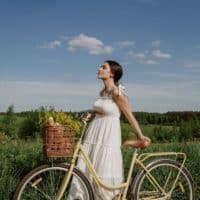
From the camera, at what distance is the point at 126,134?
2353 cm

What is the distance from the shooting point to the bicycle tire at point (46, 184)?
5.52 meters

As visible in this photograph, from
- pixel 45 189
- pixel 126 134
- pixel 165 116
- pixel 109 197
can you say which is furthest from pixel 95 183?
pixel 165 116

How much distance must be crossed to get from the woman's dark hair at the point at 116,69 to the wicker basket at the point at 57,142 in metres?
0.96

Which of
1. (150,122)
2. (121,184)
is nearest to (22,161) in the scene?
(121,184)

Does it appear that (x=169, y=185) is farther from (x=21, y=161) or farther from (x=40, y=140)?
(x=40, y=140)

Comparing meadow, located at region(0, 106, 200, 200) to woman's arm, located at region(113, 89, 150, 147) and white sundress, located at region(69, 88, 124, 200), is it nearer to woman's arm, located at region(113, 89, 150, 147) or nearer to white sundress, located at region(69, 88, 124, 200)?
white sundress, located at region(69, 88, 124, 200)

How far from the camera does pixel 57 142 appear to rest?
18.0ft

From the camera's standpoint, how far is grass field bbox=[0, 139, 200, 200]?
22.7ft

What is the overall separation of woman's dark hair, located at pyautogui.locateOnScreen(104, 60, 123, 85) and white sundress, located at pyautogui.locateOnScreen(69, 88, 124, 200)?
230 millimetres

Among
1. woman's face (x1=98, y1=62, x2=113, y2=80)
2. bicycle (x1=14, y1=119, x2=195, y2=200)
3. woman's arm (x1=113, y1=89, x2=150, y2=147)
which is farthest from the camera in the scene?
woman's face (x1=98, y1=62, x2=113, y2=80)

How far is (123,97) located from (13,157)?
225 centimetres

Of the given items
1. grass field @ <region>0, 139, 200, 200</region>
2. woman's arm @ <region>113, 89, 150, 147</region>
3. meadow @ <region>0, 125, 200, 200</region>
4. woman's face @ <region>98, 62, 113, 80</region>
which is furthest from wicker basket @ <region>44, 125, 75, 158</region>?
grass field @ <region>0, 139, 200, 200</region>

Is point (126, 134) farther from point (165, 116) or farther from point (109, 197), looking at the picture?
point (109, 197)

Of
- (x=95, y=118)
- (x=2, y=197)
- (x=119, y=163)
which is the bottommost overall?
(x=2, y=197)
